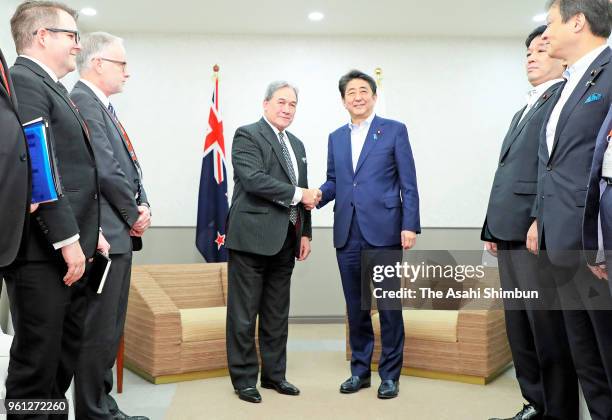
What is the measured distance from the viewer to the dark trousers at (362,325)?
9.77 ft

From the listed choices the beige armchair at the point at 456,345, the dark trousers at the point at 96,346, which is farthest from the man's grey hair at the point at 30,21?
the beige armchair at the point at 456,345

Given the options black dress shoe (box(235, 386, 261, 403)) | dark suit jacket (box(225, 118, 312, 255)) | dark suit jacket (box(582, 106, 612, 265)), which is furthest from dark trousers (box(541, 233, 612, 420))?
black dress shoe (box(235, 386, 261, 403))

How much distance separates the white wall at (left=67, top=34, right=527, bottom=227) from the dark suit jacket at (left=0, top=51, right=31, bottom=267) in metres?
3.98

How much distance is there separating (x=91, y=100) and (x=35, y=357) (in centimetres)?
107

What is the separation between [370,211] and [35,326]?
5.96ft

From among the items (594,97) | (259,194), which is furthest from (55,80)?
(594,97)

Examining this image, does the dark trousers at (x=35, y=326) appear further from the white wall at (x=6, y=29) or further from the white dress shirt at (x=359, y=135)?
the white wall at (x=6, y=29)

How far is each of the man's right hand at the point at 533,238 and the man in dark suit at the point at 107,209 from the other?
5.04 ft

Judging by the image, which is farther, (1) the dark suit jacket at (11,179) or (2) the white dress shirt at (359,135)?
(2) the white dress shirt at (359,135)

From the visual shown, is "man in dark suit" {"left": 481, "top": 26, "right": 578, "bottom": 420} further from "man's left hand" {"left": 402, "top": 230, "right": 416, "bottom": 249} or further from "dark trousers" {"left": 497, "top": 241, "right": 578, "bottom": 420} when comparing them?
"man's left hand" {"left": 402, "top": 230, "right": 416, "bottom": 249}

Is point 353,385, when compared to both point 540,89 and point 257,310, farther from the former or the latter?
point 540,89

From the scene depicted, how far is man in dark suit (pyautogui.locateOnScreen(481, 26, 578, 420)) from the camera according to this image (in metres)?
2.18

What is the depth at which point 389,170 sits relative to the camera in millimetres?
3033

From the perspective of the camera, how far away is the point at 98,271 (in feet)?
6.24
